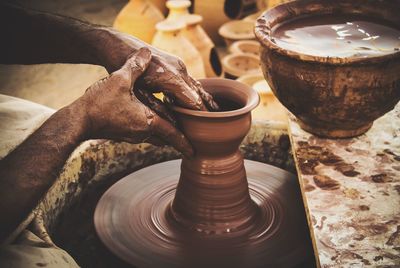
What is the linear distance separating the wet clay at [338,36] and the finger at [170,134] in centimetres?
54

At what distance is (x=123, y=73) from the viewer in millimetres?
1572

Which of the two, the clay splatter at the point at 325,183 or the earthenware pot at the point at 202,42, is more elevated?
the clay splatter at the point at 325,183

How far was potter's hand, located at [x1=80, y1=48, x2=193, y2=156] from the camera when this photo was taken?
1.56 metres

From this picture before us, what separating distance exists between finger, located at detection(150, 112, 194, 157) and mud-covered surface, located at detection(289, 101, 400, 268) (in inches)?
16.9

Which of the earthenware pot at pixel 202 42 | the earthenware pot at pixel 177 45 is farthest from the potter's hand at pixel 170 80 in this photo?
the earthenware pot at pixel 202 42

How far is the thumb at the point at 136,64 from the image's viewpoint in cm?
158

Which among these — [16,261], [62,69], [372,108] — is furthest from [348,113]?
[62,69]

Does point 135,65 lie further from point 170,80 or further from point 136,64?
point 170,80

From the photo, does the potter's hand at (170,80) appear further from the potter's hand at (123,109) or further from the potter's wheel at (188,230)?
the potter's wheel at (188,230)

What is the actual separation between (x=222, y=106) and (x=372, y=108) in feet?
1.83

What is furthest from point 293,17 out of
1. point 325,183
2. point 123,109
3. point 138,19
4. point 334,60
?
point 138,19

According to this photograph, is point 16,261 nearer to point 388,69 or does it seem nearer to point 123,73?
point 123,73

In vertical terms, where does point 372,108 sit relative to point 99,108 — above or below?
below

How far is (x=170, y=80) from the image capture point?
166 cm
